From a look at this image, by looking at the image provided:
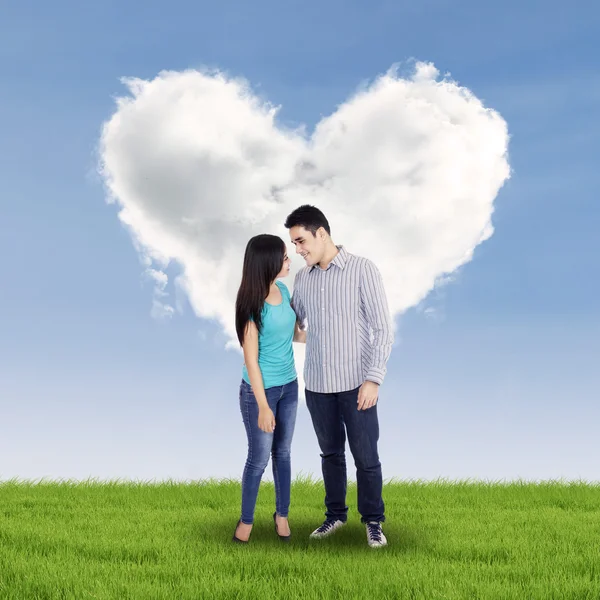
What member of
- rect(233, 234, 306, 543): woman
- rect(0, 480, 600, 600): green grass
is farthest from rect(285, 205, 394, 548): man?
rect(0, 480, 600, 600): green grass

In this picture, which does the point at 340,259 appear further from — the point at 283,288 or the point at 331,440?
the point at 331,440

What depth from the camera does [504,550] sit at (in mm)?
5906

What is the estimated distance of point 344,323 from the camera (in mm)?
5754

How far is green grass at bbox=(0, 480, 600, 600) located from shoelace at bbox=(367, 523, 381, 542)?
0.33 feet

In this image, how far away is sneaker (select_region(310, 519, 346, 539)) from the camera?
6156 mm

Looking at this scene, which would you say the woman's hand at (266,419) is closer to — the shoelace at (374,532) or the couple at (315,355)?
the couple at (315,355)

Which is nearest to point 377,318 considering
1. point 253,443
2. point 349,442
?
point 349,442

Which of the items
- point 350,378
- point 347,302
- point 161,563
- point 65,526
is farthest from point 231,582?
point 65,526

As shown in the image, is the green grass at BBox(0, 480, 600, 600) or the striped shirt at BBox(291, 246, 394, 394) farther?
the striped shirt at BBox(291, 246, 394, 394)

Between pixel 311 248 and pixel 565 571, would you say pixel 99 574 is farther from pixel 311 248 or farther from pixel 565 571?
pixel 565 571

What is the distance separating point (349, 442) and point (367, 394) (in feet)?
1.68

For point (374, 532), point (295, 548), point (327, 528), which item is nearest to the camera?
point (295, 548)

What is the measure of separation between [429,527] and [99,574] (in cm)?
298

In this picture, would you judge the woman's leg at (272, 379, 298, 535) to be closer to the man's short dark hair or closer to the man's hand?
the man's hand
